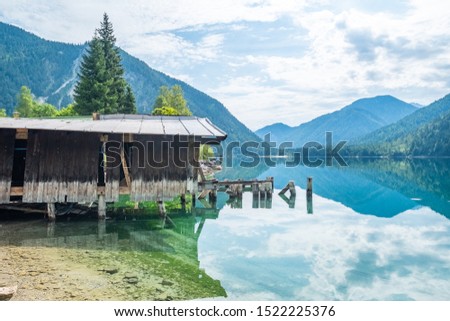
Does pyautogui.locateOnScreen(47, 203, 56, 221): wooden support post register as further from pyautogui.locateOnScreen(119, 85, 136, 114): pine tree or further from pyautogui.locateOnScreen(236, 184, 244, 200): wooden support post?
pyautogui.locateOnScreen(119, 85, 136, 114): pine tree

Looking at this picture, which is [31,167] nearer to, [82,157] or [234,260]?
[82,157]

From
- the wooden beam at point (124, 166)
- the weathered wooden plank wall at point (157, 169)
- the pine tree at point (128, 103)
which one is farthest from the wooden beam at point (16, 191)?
the pine tree at point (128, 103)

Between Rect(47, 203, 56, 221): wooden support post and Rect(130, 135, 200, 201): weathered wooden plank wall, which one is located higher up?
Rect(130, 135, 200, 201): weathered wooden plank wall

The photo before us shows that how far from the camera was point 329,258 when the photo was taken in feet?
48.0

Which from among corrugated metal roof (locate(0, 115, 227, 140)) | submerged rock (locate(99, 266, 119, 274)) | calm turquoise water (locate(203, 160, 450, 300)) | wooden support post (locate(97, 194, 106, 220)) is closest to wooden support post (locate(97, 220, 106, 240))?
wooden support post (locate(97, 194, 106, 220))

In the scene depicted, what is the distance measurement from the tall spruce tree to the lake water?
96.9 feet

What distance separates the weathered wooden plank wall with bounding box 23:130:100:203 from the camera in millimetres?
16734

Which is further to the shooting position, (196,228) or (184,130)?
(196,228)

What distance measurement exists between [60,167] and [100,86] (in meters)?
32.6

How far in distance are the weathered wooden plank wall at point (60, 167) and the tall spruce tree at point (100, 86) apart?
30.2 metres

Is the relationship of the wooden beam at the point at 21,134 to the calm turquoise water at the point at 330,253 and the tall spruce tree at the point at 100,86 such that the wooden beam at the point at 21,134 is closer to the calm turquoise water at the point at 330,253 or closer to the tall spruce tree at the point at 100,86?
the calm turquoise water at the point at 330,253

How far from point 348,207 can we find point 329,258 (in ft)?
49.5

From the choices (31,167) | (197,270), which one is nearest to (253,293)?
(197,270)
